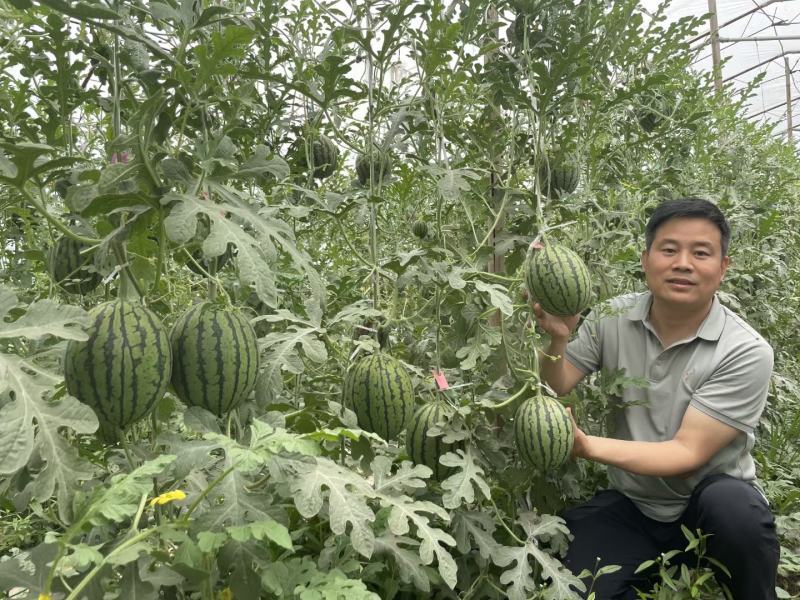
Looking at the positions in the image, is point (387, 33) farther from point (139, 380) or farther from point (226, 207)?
point (139, 380)

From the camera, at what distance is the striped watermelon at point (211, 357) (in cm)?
150

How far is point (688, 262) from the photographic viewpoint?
2.88m

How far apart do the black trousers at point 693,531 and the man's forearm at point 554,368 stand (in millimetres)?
590

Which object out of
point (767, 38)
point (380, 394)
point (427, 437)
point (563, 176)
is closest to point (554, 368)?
point (563, 176)

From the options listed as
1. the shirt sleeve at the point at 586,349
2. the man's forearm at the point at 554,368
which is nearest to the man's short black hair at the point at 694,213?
the shirt sleeve at the point at 586,349

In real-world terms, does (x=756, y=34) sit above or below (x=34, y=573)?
above

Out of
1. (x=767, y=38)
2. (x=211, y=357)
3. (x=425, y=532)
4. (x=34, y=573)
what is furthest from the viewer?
(x=767, y=38)

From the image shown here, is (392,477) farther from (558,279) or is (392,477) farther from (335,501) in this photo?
(558,279)

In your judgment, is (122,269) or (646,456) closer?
(122,269)

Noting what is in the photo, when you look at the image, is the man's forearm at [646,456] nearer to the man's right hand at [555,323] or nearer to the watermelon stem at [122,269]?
the man's right hand at [555,323]

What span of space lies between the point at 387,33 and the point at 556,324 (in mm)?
1335

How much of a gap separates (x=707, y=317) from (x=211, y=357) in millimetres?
2395

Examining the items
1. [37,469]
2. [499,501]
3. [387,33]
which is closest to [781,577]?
[499,501]

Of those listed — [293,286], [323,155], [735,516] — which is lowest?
[735,516]
